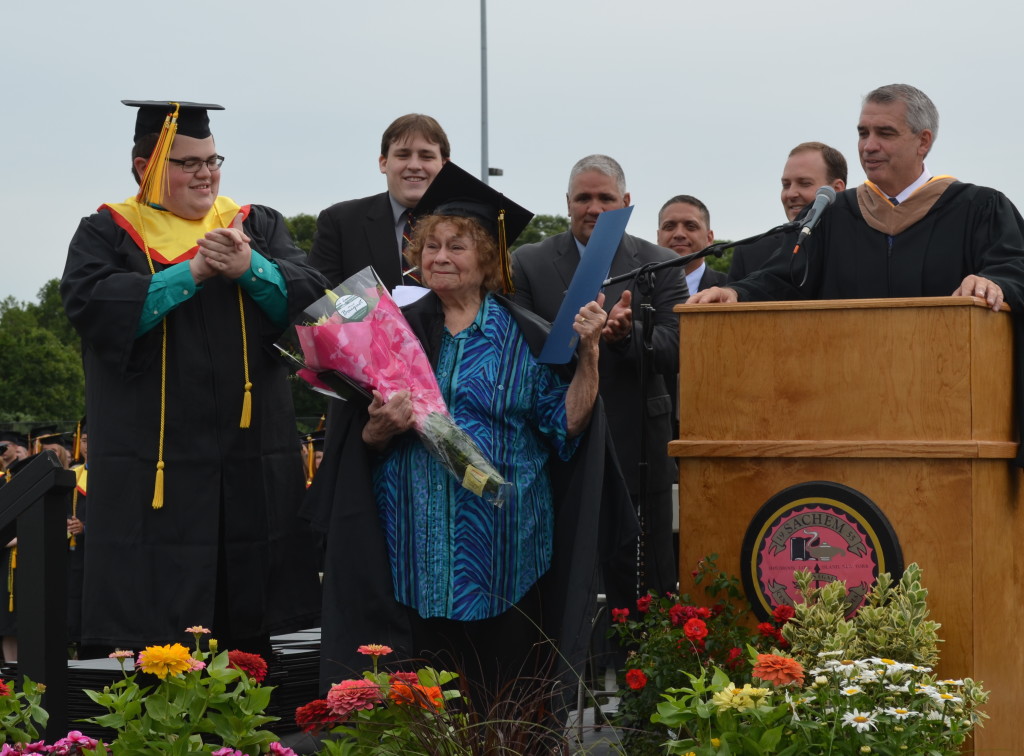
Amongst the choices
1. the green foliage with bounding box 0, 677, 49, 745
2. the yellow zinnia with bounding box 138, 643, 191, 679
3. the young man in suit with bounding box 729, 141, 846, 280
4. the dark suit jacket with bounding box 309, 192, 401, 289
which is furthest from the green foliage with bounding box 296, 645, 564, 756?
the young man in suit with bounding box 729, 141, 846, 280

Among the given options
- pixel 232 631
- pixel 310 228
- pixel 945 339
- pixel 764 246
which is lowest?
pixel 232 631

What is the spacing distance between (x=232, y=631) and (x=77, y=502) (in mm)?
6620

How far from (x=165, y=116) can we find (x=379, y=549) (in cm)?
187

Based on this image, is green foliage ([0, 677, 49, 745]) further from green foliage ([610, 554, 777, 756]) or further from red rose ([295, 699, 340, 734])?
green foliage ([610, 554, 777, 756])

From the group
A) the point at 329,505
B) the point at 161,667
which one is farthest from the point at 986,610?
the point at 161,667

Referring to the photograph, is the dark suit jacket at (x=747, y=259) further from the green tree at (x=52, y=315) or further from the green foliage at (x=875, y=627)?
the green tree at (x=52, y=315)

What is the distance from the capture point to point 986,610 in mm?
4359

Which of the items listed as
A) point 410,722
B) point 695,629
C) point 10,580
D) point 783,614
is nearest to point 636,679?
point 695,629

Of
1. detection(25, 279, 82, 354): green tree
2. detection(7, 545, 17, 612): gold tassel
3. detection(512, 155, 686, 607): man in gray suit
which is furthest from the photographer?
detection(25, 279, 82, 354): green tree

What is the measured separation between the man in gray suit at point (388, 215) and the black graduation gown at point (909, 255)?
1613 millimetres

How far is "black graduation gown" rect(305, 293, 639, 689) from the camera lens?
4.62 metres

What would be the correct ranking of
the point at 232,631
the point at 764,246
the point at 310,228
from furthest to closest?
the point at 310,228
the point at 764,246
the point at 232,631

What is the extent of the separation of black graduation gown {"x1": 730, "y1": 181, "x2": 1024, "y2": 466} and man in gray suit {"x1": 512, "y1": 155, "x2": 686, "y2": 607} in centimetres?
77

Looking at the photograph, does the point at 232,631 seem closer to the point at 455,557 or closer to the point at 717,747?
the point at 455,557
